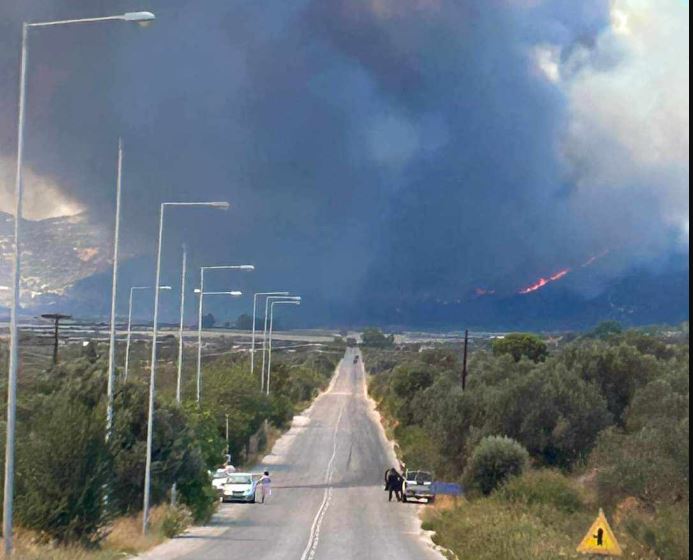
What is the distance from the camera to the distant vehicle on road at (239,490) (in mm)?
60869

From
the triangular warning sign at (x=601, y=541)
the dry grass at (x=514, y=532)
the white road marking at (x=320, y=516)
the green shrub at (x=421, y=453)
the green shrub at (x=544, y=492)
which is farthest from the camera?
the green shrub at (x=421, y=453)

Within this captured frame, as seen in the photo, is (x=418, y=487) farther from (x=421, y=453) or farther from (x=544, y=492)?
(x=544, y=492)

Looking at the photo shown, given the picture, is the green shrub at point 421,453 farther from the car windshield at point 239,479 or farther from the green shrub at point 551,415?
the car windshield at point 239,479

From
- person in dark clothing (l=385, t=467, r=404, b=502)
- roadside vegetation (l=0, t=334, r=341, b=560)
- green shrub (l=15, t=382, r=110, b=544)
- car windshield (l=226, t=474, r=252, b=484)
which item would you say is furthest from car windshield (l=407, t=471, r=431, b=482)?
green shrub (l=15, t=382, r=110, b=544)

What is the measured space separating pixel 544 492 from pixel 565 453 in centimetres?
1585

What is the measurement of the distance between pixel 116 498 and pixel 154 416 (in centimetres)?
358

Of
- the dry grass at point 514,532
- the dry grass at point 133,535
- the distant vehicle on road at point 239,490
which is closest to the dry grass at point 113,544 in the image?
the dry grass at point 133,535

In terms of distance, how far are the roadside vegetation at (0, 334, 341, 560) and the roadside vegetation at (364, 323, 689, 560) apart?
909 centimetres

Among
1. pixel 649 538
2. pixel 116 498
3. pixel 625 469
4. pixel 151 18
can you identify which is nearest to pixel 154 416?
pixel 116 498

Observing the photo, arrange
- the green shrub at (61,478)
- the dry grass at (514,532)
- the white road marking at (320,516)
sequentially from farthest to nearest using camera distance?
1. the white road marking at (320,516)
2. the green shrub at (61,478)
3. the dry grass at (514,532)

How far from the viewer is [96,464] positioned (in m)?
30.1

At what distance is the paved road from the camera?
35.8m

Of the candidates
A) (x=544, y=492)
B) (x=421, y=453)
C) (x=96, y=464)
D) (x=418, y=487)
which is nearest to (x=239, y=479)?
(x=418, y=487)

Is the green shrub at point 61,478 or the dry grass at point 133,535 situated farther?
the dry grass at point 133,535
